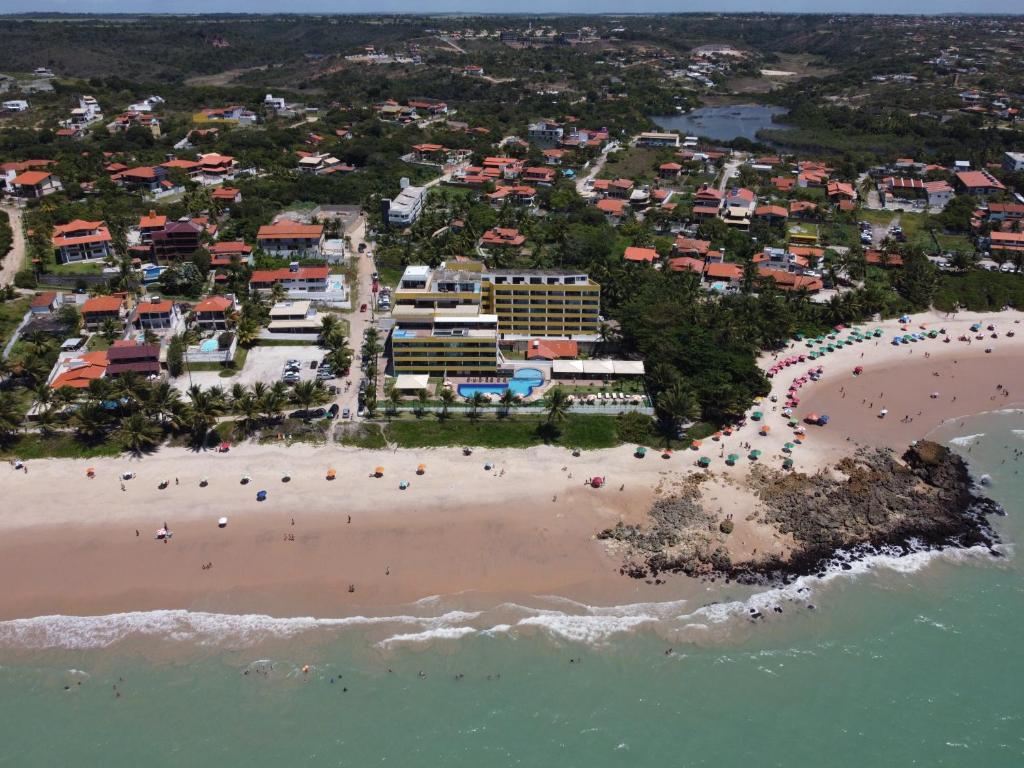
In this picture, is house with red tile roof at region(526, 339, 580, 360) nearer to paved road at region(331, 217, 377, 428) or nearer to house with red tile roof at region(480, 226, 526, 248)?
paved road at region(331, 217, 377, 428)

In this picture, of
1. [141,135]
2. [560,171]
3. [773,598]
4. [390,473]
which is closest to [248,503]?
[390,473]

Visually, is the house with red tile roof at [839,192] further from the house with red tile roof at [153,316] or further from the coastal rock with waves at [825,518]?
the house with red tile roof at [153,316]

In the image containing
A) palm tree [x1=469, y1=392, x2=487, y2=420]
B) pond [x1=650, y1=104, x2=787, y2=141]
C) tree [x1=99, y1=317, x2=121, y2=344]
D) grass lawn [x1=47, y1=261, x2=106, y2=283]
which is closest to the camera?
palm tree [x1=469, y1=392, x2=487, y2=420]

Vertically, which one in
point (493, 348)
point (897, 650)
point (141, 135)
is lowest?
point (897, 650)

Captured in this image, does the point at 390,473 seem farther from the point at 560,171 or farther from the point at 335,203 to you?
the point at 560,171

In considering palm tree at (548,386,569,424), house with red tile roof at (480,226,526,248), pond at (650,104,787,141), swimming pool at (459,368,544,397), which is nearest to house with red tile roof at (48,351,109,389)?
swimming pool at (459,368,544,397)

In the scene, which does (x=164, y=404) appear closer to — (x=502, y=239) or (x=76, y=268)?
(x=76, y=268)
